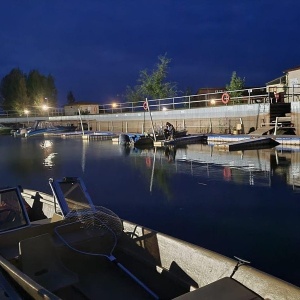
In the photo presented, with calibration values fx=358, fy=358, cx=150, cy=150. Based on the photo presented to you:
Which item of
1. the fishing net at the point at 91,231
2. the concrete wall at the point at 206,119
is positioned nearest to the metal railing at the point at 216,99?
the concrete wall at the point at 206,119

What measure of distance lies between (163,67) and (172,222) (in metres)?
46.9

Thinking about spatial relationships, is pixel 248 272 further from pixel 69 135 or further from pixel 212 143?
pixel 69 135

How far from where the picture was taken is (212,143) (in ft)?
98.6

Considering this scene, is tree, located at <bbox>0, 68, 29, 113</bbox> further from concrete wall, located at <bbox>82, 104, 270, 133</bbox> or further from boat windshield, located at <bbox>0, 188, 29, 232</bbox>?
boat windshield, located at <bbox>0, 188, 29, 232</bbox>

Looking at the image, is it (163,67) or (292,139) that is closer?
(292,139)

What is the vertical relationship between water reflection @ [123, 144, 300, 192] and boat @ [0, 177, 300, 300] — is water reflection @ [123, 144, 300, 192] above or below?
below

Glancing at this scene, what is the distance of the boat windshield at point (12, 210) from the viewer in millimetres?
6516

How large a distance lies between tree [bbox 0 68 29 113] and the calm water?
6644 centimetres

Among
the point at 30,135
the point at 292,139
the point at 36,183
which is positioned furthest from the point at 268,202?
the point at 30,135

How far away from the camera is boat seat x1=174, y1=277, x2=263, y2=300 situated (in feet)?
12.9

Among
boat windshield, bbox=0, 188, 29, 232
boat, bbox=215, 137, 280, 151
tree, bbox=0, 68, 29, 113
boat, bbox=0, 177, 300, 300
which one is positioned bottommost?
boat, bbox=215, 137, 280, 151

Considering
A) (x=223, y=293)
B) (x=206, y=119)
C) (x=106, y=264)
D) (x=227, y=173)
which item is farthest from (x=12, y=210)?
(x=206, y=119)

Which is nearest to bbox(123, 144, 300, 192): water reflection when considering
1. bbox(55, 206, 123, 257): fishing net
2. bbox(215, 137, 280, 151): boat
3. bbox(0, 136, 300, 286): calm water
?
bbox(0, 136, 300, 286): calm water

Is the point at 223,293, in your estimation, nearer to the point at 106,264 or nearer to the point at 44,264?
the point at 106,264
